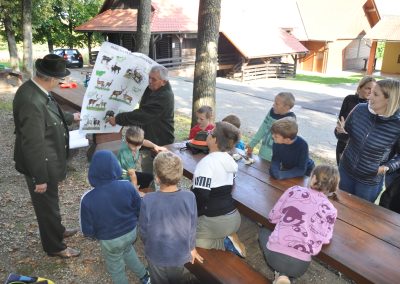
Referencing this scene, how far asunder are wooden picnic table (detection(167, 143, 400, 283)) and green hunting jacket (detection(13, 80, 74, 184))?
4.42 ft

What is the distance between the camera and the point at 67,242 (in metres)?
4.00

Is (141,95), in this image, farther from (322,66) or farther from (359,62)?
(359,62)

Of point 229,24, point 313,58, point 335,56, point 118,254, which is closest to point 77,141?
point 118,254

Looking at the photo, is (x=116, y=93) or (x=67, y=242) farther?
(x=116, y=93)

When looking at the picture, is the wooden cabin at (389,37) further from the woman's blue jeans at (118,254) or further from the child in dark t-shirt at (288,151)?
the woman's blue jeans at (118,254)

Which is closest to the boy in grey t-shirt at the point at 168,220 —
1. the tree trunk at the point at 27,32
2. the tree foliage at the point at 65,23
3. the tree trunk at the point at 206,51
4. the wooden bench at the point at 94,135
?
the wooden bench at the point at 94,135

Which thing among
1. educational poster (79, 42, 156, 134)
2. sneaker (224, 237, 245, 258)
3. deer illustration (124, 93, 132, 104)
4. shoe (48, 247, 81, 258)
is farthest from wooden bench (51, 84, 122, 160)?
sneaker (224, 237, 245, 258)

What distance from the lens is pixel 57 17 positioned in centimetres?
3228

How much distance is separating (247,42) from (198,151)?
2237 cm

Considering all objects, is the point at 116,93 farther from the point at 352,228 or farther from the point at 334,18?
the point at 334,18

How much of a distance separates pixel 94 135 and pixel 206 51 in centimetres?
255

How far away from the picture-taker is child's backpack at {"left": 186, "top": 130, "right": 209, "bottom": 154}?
4.16m

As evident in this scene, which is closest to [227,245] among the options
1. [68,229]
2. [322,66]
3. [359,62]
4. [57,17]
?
[68,229]

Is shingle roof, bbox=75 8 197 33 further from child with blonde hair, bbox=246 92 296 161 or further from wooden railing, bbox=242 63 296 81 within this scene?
child with blonde hair, bbox=246 92 296 161
